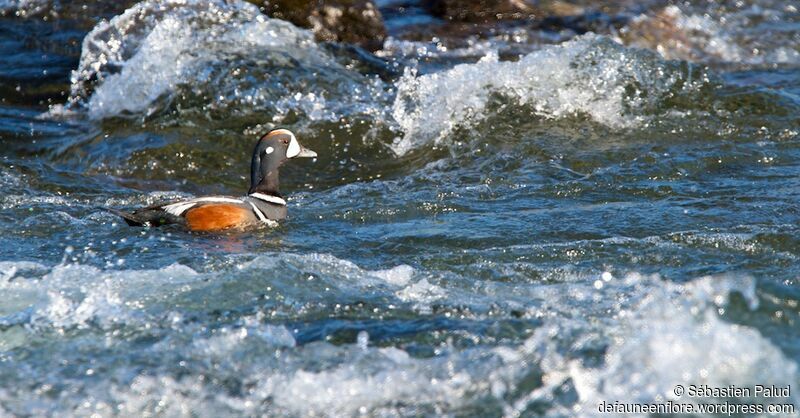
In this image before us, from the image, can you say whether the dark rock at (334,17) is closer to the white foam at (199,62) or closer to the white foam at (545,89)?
the white foam at (199,62)

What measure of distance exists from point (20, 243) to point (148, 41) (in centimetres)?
354

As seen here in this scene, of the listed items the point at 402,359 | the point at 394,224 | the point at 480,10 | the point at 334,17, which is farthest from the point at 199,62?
the point at 402,359

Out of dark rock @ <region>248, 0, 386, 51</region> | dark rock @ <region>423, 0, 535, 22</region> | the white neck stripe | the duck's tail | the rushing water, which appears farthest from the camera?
dark rock @ <region>423, 0, 535, 22</region>

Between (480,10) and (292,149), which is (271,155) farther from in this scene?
(480,10)

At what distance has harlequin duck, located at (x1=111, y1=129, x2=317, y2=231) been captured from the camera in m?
6.42

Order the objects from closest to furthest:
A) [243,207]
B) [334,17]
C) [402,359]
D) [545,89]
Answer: [402,359] < [243,207] < [545,89] < [334,17]

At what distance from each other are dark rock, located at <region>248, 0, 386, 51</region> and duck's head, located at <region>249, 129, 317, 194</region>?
11.2 ft

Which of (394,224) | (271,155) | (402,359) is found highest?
(402,359)

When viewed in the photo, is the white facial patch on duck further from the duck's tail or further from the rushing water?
the duck's tail

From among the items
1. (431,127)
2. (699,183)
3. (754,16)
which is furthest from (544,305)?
(754,16)

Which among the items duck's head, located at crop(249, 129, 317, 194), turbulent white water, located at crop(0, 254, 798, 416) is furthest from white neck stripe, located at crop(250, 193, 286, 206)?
turbulent white water, located at crop(0, 254, 798, 416)

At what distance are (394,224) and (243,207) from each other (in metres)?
0.93

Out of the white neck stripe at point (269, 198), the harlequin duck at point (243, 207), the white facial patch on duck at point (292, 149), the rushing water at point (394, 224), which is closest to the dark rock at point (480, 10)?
the rushing water at point (394, 224)

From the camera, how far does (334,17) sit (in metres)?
10.6
